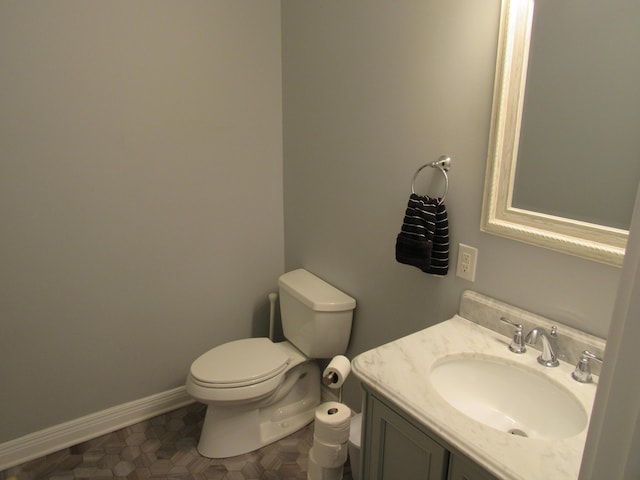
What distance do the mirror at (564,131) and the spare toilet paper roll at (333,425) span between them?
79cm

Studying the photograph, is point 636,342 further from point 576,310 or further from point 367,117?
point 367,117

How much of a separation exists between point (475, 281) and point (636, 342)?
107 centimetres

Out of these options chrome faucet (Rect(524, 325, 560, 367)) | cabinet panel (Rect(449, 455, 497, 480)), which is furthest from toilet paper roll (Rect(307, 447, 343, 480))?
chrome faucet (Rect(524, 325, 560, 367))

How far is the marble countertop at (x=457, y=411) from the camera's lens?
0.89 metres

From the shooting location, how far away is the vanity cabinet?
0.98m

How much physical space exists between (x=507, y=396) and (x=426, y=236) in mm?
530

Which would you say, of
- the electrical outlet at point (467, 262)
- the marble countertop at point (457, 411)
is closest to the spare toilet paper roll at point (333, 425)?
the marble countertop at point (457, 411)

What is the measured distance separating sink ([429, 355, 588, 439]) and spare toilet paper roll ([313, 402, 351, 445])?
40 centimetres

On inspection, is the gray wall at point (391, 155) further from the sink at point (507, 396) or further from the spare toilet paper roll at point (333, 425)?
the spare toilet paper roll at point (333, 425)

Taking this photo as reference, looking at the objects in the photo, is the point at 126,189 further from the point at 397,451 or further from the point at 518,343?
the point at 518,343

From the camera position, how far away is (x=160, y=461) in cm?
197

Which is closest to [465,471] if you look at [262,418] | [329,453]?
[329,453]

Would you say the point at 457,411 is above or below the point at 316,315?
above

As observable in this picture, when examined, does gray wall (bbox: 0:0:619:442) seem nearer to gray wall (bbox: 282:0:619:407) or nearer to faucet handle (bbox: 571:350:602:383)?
gray wall (bbox: 282:0:619:407)
